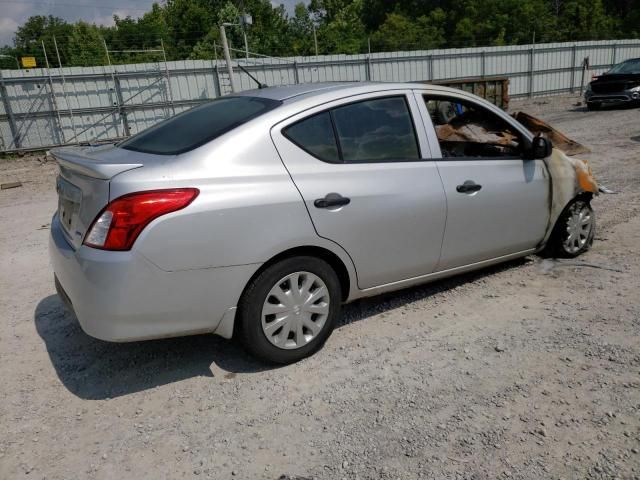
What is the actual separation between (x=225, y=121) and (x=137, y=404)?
1707mm

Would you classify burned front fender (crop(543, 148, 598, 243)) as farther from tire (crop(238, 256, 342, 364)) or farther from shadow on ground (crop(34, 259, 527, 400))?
tire (crop(238, 256, 342, 364))

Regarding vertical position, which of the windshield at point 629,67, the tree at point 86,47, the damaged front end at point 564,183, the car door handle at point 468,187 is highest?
the tree at point 86,47

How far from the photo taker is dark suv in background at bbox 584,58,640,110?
694 inches

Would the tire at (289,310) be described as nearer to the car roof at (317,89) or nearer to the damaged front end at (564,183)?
the car roof at (317,89)

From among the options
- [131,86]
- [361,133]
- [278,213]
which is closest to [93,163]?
[278,213]

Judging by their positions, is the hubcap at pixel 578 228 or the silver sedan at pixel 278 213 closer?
the silver sedan at pixel 278 213

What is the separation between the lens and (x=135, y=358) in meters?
3.46

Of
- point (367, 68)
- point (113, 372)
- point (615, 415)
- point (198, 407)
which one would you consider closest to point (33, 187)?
point (113, 372)

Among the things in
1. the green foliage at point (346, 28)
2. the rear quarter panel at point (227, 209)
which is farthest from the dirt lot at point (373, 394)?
the green foliage at point (346, 28)

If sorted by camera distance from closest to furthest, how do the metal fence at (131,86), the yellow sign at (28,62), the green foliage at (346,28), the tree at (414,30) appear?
the metal fence at (131,86) < the yellow sign at (28,62) < the green foliage at (346,28) < the tree at (414,30)

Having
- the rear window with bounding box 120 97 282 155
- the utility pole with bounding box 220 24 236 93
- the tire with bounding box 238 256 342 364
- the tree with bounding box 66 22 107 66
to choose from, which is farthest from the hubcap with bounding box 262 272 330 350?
the tree with bounding box 66 22 107 66

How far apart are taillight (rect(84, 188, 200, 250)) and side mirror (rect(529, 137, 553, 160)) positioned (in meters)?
2.75

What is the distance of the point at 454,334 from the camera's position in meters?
3.56

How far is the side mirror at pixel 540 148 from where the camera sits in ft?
13.3
